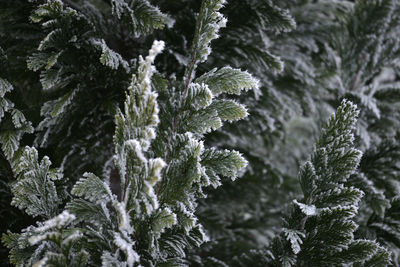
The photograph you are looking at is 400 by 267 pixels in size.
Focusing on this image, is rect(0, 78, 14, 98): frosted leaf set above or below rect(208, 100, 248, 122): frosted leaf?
above

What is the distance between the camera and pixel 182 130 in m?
1.23

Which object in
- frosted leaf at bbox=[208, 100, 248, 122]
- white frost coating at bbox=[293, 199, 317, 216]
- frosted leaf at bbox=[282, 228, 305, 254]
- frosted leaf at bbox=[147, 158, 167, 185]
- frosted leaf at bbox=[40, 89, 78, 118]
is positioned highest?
frosted leaf at bbox=[40, 89, 78, 118]

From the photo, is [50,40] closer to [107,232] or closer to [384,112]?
[107,232]

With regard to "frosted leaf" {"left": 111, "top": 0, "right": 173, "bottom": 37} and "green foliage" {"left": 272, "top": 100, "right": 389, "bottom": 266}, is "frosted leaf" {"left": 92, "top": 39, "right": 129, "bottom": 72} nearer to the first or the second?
"frosted leaf" {"left": 111, "top": 0, "right": 173, "bottom": 37}

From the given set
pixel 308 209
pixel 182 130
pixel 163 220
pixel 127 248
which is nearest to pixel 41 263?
pixel 127 248

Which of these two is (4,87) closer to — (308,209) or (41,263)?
(41,263)

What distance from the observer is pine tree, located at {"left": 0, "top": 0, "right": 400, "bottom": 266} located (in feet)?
3.56

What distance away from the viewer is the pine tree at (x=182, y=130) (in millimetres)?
1086

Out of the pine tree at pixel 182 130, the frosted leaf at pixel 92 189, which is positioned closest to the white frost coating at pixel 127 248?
the pine tree at pixel 182 130

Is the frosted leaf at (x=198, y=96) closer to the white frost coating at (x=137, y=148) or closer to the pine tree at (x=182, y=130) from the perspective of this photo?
the pine tree at (x=182, y=130)

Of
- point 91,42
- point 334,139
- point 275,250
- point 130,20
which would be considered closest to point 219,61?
point 130,20

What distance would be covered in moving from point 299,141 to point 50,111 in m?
2.52

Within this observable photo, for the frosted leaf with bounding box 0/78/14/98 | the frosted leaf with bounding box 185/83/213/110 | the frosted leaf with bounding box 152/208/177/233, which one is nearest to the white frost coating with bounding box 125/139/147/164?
the frosted leaf with bounding box 152/208/177/233

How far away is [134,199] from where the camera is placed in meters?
1.04
